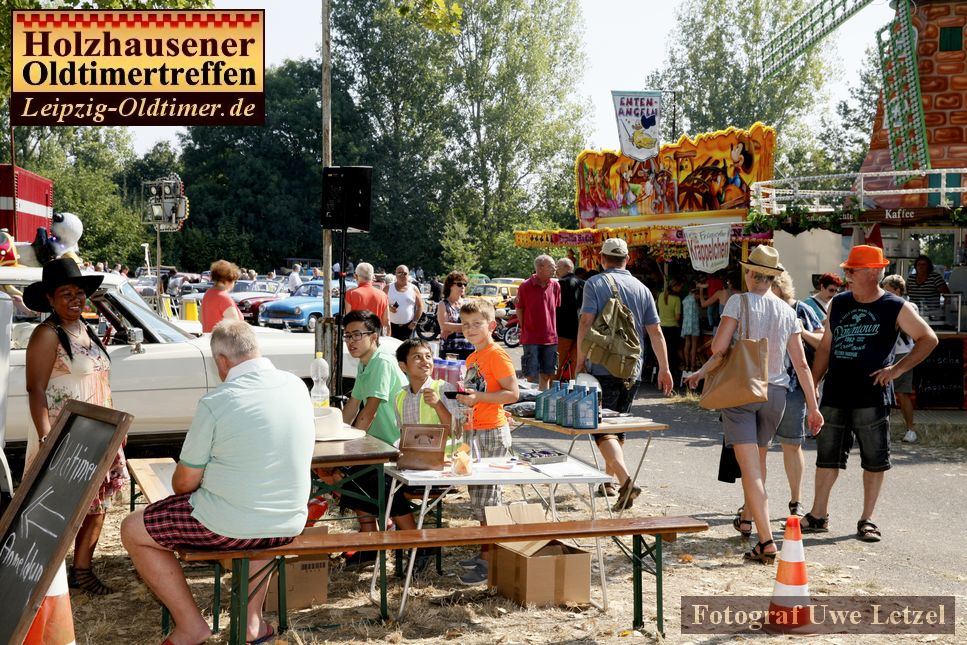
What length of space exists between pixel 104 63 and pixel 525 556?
5871 mm

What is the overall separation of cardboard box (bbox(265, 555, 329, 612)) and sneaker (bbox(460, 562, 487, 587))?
84cm

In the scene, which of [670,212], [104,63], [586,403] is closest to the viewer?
A: [586,403]

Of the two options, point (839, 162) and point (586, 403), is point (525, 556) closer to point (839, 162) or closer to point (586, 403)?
point (586, 403)

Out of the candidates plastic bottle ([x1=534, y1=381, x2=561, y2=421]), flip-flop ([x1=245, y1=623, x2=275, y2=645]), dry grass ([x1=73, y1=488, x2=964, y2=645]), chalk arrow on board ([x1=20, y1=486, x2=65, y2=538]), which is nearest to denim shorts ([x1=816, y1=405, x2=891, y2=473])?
dry grass ([x1=73, y1=488, x2=964, y2=645])

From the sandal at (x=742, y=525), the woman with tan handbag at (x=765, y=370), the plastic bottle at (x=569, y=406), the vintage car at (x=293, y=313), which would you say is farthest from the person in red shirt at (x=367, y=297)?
the vintage car at (x=293, y=313)

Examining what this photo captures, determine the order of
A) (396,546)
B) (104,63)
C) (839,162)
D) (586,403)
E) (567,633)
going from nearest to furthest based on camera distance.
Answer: (396,546)
(567,633)
(586,403)
(104,63)
(839,162)

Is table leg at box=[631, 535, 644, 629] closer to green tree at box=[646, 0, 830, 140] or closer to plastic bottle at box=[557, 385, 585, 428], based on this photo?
plastic bottle at box=[557, 385, 585, 428]

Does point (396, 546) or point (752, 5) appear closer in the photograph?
point (396, 546)

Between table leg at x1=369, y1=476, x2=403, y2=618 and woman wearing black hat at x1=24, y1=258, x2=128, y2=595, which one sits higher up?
woman wearing black hat at x1=24, y1=258, x2=128, y2=595

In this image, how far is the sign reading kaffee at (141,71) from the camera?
8.39 meters

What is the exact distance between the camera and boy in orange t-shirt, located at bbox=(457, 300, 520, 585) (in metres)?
5.97

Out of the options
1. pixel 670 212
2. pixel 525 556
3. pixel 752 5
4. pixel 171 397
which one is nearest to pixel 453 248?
pixel 752 5

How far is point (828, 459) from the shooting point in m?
6.88

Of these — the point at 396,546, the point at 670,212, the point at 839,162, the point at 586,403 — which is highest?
the point at 839,162
